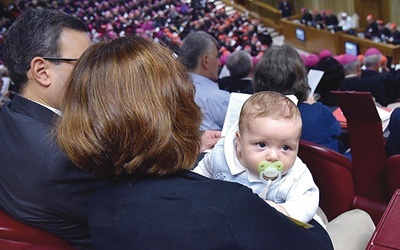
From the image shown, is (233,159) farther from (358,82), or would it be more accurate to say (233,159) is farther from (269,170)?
(358,82)

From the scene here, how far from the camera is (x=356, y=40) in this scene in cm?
840

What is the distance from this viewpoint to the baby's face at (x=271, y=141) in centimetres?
113

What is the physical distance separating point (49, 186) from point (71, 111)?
27cm

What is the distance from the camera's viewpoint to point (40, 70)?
3.83 ft

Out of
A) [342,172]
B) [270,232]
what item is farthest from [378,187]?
[270,232]

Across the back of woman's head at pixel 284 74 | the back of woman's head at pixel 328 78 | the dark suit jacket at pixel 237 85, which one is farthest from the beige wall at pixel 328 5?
the back of woman's head at pixel 284 74

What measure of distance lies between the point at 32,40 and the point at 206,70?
147 centimetres

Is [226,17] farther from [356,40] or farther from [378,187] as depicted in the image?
[378,187]

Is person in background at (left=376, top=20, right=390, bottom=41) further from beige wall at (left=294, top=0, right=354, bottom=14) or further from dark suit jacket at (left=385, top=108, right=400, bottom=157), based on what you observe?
dark suit jacket at (left=385, top=108, right=400, bottom=157)

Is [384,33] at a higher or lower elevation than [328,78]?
lower

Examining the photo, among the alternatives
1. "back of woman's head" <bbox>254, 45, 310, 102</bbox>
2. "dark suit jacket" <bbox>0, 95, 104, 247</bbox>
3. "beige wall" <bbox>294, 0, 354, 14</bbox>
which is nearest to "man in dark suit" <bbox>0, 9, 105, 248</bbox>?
"dark suit jacket" <bbox>0, 95, 104, 247</bbox>

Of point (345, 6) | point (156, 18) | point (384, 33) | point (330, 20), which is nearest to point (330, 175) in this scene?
point (384, 33)

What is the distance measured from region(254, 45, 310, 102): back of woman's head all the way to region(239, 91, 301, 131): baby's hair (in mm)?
694

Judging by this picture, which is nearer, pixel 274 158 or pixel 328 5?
pixel 274 158
